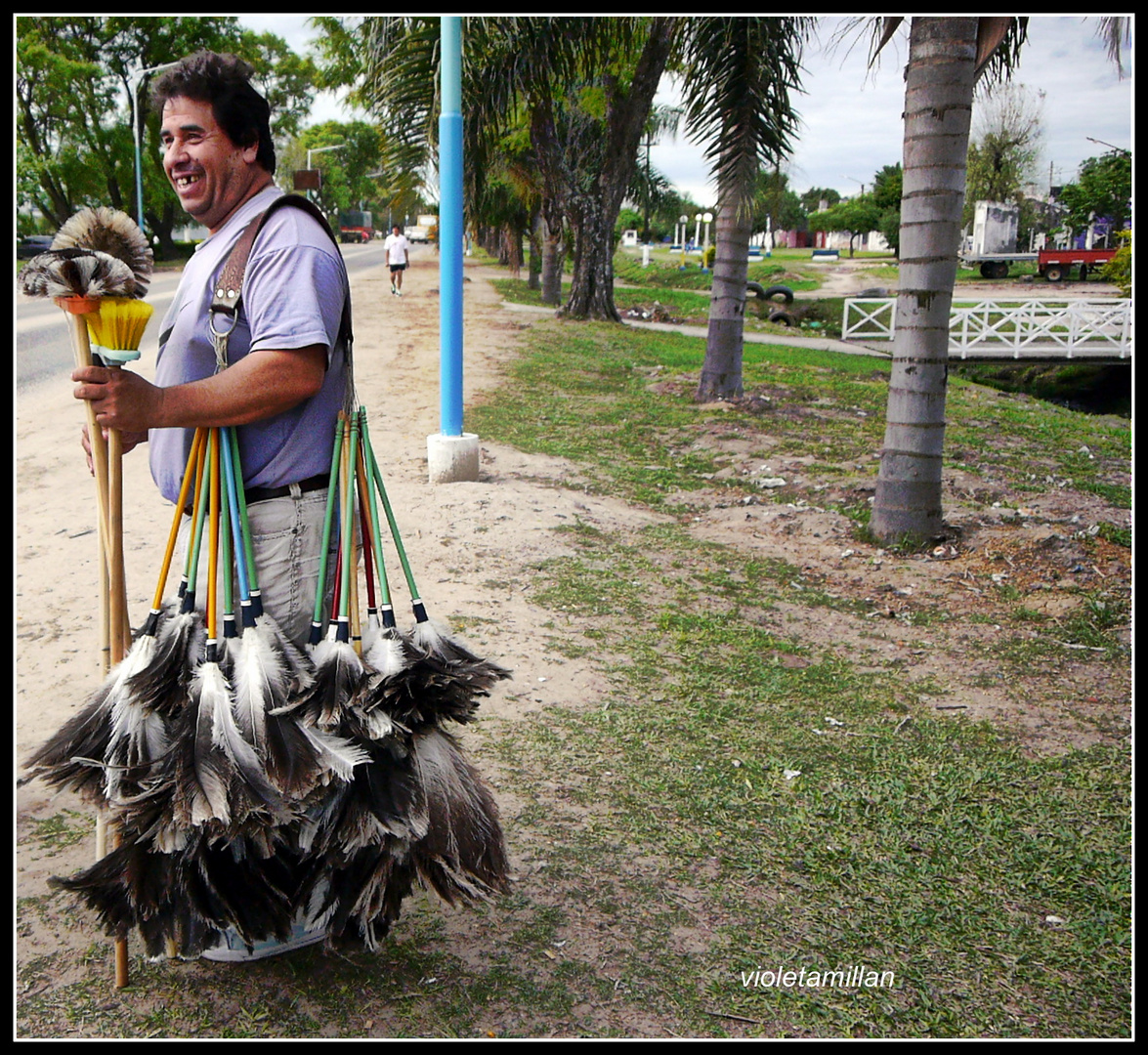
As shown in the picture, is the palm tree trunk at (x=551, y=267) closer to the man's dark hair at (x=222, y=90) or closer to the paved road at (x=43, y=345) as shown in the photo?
the paved road at (x=43, y=345)

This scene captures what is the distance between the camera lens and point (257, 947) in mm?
2471

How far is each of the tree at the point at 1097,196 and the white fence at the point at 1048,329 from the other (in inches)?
65.0

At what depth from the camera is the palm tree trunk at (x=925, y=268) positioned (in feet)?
20.8

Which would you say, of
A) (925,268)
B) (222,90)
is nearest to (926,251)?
(925,268)

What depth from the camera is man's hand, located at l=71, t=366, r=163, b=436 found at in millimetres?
2014

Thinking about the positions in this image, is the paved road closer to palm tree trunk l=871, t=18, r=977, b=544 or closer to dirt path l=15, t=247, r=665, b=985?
dirt path l=15, t=247, r=665, b=985

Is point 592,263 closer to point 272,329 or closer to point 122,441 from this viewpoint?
point 122,441

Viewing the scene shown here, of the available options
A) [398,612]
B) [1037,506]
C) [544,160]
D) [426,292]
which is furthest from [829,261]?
[398,612]

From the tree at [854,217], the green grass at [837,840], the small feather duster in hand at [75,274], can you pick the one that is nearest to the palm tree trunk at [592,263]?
the green grass at [837,840]

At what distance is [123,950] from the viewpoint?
7.85ft

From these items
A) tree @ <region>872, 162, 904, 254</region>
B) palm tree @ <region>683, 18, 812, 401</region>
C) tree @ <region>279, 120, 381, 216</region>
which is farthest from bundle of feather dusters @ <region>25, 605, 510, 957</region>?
tree @ <region>279, 120, 381, 216</region>

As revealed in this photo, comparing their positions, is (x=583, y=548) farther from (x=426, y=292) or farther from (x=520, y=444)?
(x=426, y=292)

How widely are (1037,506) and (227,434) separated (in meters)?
6.76

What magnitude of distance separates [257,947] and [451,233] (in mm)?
5664
